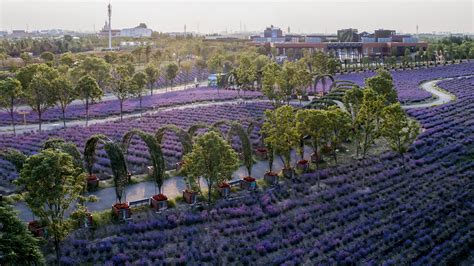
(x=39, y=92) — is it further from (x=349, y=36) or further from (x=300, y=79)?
(x=349, y=36)

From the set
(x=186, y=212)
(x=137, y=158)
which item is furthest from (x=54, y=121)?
(x=186, y=212)

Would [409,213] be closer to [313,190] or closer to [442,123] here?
[313,190]

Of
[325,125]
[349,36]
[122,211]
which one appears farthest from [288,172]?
[349,36]

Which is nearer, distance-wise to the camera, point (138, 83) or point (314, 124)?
point (314, 124)

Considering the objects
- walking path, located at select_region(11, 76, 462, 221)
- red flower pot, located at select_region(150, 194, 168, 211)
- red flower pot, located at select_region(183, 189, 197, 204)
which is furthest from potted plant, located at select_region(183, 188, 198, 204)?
Result: red flower pot, located at select_region(150, 194, 168, 211)

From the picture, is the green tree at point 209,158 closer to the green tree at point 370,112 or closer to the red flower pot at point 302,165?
the red flower pot at point 302,165

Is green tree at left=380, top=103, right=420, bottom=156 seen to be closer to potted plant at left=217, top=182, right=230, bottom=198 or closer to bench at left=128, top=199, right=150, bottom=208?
potted plant at left=217, top=182, right=230, bottom=198
